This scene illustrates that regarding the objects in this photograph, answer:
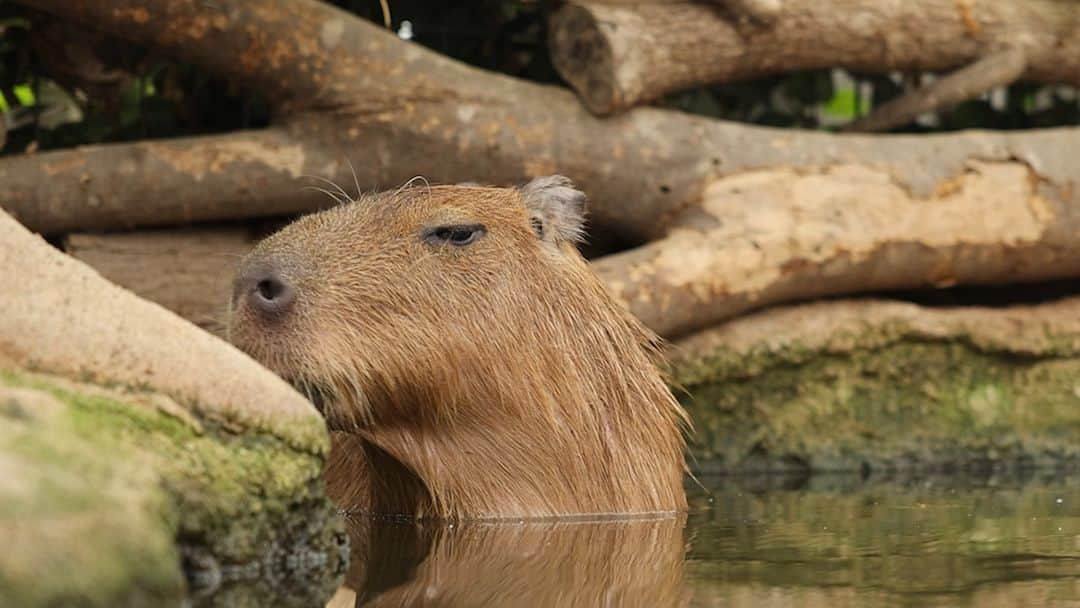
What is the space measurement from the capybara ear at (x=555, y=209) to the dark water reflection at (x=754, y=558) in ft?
2.41

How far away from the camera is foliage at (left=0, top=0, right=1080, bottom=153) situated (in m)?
5.91

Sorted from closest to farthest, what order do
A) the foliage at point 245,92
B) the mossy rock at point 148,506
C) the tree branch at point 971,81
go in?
1. the mossy rock at point 148,506
2. the foliage at point 245,92
3. the tree branch at point 971,81

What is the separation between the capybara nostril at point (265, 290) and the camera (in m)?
3.67

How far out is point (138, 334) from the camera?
9.61ft

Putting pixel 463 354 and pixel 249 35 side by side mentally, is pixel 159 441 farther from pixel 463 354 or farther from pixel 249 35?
pixel 249 35

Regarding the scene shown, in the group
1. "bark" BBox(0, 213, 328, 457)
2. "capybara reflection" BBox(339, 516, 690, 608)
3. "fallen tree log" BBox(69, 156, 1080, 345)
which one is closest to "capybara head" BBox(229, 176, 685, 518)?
"capybara reflection" BBox(339, 516, 690, 608)

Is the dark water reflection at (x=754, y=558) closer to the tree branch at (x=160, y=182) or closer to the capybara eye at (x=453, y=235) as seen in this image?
the capybara eye at (x=453, y=235)

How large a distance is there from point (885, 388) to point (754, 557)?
2.53 metres

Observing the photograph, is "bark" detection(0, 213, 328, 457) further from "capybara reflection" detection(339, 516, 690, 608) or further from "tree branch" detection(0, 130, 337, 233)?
"tree branch" detection(0, 130, 337, 233)

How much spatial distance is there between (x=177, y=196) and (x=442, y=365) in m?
1.75

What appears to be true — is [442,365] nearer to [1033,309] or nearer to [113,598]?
[113,598]

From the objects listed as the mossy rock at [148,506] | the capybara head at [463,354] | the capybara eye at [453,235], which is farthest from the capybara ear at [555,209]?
the mossy rock at [148,506]

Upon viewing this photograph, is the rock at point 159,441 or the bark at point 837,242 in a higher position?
the rock at point 159,441

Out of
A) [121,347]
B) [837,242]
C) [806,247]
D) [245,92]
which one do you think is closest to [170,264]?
[245,92]
